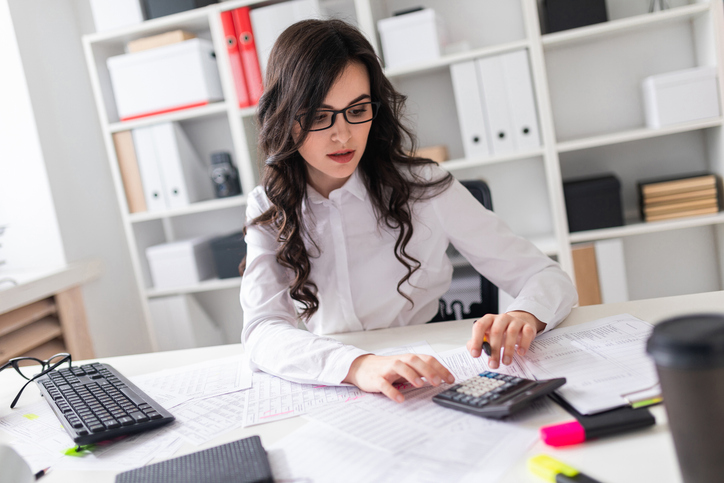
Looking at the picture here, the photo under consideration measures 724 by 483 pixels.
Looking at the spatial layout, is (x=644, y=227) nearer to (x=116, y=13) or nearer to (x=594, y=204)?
(x=594, y=204)

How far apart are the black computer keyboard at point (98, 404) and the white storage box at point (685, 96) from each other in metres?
2.00

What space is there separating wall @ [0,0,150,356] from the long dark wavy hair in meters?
1.51

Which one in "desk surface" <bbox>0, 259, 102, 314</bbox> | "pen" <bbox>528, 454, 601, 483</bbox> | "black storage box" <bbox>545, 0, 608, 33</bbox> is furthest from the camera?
"black storage box" <bbox>545, 0, 608, 33</bbox>

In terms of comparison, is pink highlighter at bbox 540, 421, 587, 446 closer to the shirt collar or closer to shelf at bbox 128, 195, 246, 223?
the shirt collar

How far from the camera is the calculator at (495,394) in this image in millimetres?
714

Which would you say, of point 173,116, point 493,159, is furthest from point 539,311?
point 173,116

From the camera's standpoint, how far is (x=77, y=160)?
2.56 meters

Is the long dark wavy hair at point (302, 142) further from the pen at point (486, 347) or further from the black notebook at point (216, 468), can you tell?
the black notebook at point (216, 468)

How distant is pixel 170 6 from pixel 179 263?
42.8 inches

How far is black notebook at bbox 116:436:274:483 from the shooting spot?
0.66 metres

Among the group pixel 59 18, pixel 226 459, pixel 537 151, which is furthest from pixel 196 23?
pixel 226 459

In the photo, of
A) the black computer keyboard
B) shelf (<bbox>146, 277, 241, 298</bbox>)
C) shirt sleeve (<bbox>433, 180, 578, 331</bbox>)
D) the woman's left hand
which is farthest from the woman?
shelf (<bbox>146, 277, 241, 298</bbox>)

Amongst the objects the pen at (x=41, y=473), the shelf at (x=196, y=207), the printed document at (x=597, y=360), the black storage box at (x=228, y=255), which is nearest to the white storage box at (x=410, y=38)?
the shelf at (x=196, y=207)

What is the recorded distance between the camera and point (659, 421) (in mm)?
657
